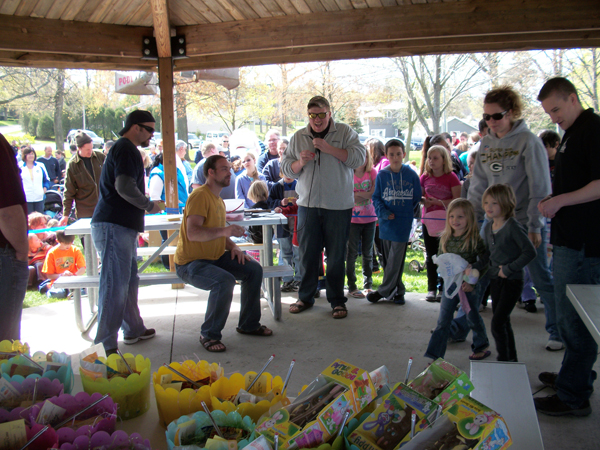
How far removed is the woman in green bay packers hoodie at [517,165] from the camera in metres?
3.31

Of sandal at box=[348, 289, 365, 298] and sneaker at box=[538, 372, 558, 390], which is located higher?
sandal at box=[348, 289, 365, 298]

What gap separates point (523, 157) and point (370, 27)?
7.81 ft

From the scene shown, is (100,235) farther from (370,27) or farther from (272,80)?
(272,80)

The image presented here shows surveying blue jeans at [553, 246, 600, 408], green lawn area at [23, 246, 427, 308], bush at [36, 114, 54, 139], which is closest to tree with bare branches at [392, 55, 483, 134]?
green lawn area at [23, 246, 427, 308]

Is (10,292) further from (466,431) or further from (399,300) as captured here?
(399,300)

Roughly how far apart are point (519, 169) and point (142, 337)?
11.0 ft

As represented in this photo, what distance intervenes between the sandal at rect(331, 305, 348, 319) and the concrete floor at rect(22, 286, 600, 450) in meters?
0.08

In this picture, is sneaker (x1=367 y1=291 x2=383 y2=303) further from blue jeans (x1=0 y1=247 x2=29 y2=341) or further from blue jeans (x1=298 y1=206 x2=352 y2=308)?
blue jeans (x1=0 y1=247 x2=29 y2=341)

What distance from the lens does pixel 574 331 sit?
104 inches

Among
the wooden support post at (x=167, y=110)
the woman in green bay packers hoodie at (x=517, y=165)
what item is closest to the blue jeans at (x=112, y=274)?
the wooden support post at (x=167, y=110)

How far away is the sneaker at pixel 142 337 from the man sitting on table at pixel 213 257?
54 centimetres

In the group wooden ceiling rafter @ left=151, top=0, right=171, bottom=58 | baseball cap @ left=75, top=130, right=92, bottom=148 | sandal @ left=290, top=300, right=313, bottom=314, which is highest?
wooden ceiling rafter @ left=151, top=0, right=171, bottom=58

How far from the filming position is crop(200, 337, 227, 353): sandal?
3.89 meters

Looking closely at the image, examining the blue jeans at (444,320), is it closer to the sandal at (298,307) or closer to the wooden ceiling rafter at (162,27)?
the sandal at (298,307)
